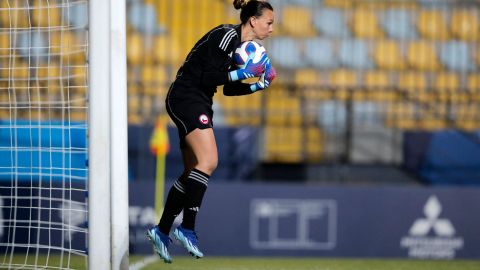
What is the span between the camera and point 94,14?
23.1ft

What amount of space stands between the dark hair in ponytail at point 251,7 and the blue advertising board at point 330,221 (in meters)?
5.79

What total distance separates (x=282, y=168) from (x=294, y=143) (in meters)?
0.39

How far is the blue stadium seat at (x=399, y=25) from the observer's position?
16.2 meters

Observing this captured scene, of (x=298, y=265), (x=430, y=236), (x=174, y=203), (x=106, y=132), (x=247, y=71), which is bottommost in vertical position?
(x=430, y=236)

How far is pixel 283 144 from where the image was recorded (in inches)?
575

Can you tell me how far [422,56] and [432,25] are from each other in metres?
0.53

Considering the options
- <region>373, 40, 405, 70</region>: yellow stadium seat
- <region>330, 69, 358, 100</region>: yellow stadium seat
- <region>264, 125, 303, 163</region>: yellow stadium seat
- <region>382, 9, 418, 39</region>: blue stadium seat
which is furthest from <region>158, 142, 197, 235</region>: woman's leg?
<region>382, 9, 418, 39</region>: blue stadium seat

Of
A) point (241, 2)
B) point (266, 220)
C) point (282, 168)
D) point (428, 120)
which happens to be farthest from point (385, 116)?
point (241, 2)

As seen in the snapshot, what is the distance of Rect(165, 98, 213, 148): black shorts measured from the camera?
23.5 ft

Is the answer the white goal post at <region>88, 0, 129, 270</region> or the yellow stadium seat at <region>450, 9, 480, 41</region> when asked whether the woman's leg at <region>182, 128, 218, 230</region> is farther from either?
the yellow stadium seat at <region>450, 9, 480, 41</region>

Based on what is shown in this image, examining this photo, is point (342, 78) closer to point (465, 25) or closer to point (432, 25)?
point (432, 25)

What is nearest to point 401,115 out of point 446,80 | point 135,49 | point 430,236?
point 446,80

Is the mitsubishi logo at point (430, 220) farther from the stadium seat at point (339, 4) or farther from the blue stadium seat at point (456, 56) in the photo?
the stadium seat at point (339, 4)

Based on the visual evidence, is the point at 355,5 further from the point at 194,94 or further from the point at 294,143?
the point at 194,94
